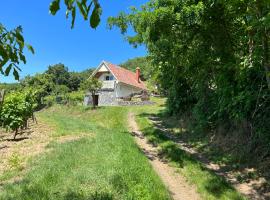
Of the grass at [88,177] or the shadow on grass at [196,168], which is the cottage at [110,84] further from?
the grass at [88,177]

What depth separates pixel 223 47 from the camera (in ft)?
40.1

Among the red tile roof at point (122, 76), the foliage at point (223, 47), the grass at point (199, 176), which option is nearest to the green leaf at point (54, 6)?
the foliage at point (223, 47)

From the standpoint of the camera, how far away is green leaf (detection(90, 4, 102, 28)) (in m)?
1.82

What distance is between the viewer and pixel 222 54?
40.6ft

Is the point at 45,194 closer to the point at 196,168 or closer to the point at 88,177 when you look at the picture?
the point at 88,177

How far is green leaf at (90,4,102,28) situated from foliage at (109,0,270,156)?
6.41 meters

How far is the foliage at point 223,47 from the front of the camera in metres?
9.52

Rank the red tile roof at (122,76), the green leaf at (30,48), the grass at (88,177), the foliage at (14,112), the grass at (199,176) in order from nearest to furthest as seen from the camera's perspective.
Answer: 1. the green leaf at (30,48)
2. the grass at (88,177)
3. the grass at (199,176)
4. the foliage at (14,112)
5. the red tile roof at (122,76)

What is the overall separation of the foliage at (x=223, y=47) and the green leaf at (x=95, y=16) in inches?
252

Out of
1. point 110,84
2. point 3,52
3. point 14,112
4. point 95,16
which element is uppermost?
point 110,84

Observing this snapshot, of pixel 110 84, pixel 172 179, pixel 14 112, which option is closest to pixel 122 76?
pixel 110 84

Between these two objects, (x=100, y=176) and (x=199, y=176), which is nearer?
(x=100, y=176)

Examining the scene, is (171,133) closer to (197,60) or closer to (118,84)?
(197,60)

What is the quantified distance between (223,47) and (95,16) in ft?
36.6
